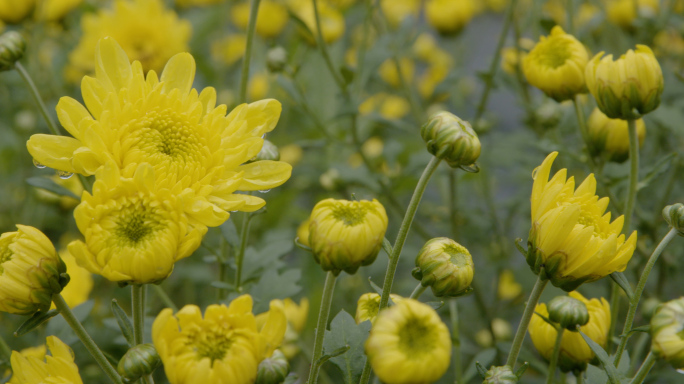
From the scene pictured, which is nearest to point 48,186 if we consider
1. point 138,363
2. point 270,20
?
point 138,363

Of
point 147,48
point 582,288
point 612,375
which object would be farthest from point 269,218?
point 612,375

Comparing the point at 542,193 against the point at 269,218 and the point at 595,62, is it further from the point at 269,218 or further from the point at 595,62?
the point at 269,218

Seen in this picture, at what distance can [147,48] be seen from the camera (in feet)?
5.32

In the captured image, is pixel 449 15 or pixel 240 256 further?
pixel 449 15

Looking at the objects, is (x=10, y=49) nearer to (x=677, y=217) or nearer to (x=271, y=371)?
(x=271, y=371)

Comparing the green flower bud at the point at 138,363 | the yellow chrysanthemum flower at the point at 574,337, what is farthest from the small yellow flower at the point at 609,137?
the green flower bud at the point at 138,363

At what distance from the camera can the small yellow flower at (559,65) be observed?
0.99m

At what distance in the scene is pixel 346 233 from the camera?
646 mm

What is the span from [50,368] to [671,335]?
2.16ft

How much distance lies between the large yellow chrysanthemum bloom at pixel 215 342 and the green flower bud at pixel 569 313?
337 millimetres

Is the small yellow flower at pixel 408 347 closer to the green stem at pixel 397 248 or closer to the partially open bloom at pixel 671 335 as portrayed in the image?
the green stem at pixel 397 248

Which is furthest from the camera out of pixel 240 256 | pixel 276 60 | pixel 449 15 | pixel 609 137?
pixel 449 15

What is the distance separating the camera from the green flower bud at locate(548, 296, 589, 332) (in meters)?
0.75

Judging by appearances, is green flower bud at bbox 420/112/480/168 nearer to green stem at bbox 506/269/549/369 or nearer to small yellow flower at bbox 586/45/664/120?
green stem at bbox 506/269/549/369
